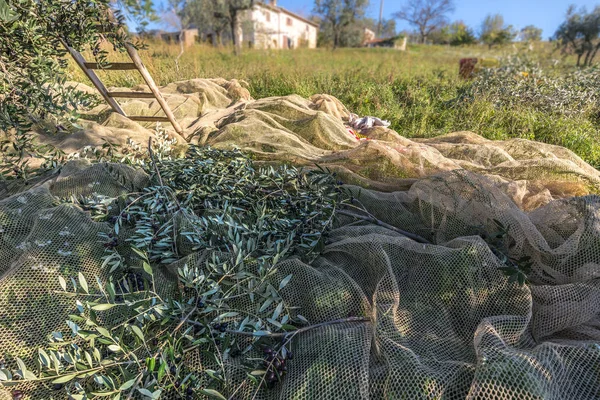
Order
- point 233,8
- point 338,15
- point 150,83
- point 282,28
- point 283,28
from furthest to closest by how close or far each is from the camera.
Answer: point 283,28
point 282,28
point 338,15
point 233,8
point 150,83

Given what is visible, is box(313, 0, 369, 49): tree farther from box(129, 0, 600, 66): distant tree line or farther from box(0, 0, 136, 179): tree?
box(0, 0, 136, 179): tree

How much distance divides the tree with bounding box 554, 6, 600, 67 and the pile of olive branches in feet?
85.8

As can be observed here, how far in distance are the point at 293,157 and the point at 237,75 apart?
5.41m

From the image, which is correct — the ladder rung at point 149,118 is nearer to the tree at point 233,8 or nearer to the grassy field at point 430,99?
the grassy field at point 430,99

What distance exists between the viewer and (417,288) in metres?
1.57

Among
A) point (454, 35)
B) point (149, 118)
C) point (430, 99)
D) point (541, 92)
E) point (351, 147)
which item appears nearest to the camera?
point (351, 147)

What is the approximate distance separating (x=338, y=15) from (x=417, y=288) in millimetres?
39491

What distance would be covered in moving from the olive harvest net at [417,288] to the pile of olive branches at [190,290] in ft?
0.24

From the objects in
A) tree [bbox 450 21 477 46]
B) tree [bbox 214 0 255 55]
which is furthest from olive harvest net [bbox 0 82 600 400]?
tree [bbox 450 21 477 46]

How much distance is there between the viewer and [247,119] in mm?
4023

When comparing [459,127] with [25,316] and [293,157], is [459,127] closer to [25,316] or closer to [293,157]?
[293,157]

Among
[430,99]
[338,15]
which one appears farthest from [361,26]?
[430,99]

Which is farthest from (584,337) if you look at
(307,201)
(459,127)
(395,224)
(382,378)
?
(459,127)

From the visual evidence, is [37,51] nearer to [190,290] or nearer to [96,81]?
[190,290]
